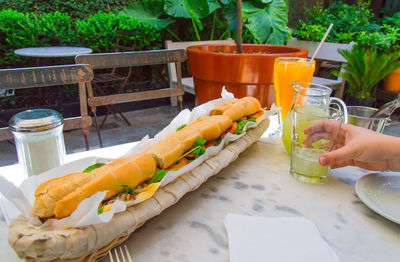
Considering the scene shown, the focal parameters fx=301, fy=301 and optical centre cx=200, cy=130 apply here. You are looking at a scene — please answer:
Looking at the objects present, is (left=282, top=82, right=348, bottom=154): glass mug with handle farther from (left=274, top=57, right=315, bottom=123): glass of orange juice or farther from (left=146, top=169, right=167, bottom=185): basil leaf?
(left=146, top=169, right=167, bottom=185): basil leaf

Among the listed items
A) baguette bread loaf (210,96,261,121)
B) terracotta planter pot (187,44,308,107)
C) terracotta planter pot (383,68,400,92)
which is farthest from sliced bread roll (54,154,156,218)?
terracotta planter pot (383,68,400,92)

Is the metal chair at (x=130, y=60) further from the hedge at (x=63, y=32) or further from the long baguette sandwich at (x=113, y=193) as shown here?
the hedge at (x=63, y=32)

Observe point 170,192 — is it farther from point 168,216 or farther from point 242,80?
point 242,80

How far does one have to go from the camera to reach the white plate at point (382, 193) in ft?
1.89

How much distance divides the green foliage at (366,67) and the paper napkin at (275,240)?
9.98 feet

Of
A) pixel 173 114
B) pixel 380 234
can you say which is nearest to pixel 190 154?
pixel 380 234

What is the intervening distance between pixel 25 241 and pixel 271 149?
27.3 inches

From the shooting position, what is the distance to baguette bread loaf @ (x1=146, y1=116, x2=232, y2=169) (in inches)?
24.3

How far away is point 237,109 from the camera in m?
0.88

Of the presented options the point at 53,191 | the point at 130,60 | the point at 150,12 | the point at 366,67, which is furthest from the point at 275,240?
the point at 150,12

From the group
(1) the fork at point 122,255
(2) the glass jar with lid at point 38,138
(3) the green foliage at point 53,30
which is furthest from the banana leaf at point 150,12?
(1) the fork at point 122,255

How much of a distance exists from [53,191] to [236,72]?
2.86ft

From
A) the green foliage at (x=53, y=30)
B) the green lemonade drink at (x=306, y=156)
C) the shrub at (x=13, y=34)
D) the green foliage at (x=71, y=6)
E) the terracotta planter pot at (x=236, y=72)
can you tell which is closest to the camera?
the green lemonade drink at (x=306, y=156)

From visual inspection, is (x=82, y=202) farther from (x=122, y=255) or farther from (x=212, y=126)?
(x=212, y=126)
